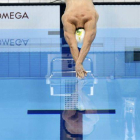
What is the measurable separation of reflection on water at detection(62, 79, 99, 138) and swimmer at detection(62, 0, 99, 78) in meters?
1.27

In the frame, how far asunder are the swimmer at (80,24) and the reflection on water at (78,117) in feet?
4.15

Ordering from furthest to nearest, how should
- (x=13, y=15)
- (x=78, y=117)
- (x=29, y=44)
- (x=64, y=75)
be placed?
(x=13, y=15) < (x=29, y=44) < (x=64, y=75) < (x=78, y=117)

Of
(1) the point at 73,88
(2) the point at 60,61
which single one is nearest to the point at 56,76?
(2) the point at 60,61

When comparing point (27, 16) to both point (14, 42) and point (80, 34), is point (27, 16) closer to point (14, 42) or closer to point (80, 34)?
point (14, 42)

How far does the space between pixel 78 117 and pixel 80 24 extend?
246 cm

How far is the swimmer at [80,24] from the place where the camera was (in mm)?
5336

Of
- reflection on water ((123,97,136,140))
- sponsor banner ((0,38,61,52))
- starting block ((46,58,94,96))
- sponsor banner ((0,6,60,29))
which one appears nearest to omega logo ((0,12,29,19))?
sponsor banner ((0,6,60,29))

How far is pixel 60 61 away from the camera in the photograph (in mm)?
14820

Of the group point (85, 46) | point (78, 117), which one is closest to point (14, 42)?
point (78, 117)

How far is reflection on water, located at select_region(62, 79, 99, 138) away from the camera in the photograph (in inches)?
240

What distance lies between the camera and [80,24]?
17.9 feet

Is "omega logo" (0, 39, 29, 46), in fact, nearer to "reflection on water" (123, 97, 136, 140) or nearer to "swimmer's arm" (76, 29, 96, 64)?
"reflection on water" (123, 97, 136, 140)

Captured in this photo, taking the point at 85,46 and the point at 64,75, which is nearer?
the point at 85,46

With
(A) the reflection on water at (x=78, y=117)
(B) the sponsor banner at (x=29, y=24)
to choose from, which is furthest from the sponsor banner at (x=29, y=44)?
(A) the reflection on water at (x=78, y=117)
